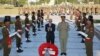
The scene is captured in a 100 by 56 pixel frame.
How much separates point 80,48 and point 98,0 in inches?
4841

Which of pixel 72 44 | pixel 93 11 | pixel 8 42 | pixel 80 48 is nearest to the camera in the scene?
pixel 8 42

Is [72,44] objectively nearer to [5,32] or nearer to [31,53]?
[31,53]

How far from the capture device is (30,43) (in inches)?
1021

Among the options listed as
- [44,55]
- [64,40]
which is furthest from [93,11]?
[44,55]

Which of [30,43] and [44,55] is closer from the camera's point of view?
[44,55]

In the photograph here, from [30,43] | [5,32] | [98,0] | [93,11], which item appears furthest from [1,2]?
[5,32]

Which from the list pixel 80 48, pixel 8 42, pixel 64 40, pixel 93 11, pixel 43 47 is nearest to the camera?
pixel 43 47

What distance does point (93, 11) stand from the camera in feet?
311

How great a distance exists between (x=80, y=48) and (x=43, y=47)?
10.9 m

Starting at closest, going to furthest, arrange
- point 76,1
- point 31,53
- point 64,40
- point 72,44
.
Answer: point 64,40 < point 31,53 < point 72,44 < point 76,1

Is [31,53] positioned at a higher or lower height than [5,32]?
lower

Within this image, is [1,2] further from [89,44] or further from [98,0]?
[89,44]

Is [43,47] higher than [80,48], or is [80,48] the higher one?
[43,47]

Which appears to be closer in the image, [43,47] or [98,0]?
[43,47]
